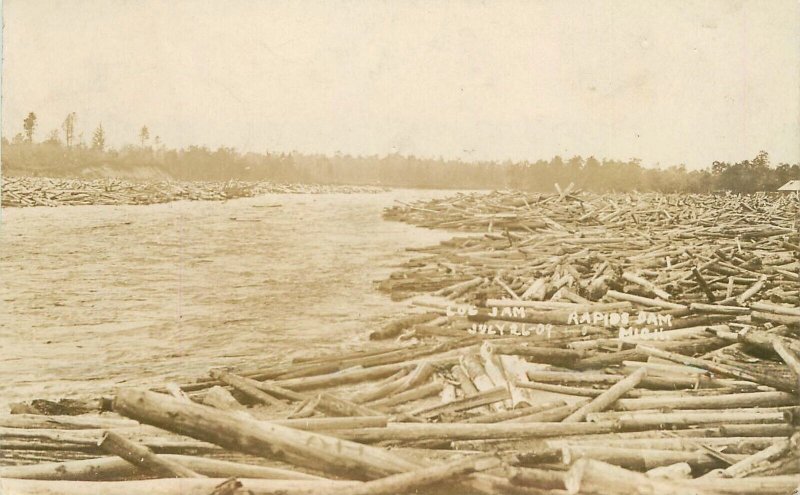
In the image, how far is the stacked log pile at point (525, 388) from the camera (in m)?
2.96

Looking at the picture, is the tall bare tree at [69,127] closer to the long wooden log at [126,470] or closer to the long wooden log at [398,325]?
the long wooden log at [126,470]

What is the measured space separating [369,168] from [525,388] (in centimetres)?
175

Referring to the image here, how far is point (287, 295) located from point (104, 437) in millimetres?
1274

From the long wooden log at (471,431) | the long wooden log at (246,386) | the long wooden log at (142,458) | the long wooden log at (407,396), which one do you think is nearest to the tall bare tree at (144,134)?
the long wooden log at (246,386)

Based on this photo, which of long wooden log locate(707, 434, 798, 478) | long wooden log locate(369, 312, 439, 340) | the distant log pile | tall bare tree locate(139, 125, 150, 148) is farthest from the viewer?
the distant log pile

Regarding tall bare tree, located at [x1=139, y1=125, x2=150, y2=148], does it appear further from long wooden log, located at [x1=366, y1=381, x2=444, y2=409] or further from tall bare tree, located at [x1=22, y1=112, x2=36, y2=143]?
long wooden log, located at [x1=366, y1=381, x2=444, y2=409]

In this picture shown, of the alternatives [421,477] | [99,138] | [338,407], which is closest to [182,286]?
[99,138]

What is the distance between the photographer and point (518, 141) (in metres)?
3.66

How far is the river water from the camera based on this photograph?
11.0 ft

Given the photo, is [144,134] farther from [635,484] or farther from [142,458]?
[635,484]

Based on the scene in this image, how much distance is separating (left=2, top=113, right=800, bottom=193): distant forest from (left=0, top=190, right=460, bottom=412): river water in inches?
7.5

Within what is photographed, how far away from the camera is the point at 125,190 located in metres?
3.84

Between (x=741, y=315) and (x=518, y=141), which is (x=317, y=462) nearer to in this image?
(x=518, y=141)

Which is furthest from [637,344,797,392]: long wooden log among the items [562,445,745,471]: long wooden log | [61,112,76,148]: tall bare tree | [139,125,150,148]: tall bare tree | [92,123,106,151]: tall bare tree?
[61,112,76,148]: tall bare tree
